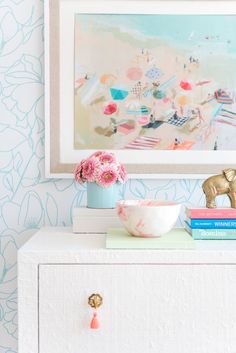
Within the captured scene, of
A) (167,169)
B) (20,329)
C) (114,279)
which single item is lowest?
(20,329)

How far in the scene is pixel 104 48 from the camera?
1554 millimetres

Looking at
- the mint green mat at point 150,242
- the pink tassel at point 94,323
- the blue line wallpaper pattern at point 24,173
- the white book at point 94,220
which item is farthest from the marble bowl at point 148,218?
the blue line wallpaper pattern at point 24,173

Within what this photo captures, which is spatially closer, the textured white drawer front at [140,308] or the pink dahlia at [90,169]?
the textured white drawer front at [140,308]

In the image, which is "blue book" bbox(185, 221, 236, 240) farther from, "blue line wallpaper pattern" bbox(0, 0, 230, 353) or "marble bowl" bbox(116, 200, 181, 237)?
"blue line wallpaper pattern" bbox(0, 0, 230, 353)

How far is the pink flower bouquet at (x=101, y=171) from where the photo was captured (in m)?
1.40

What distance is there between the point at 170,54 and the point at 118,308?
29.5 inches

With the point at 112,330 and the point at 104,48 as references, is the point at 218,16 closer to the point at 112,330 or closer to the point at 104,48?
the point at 104,48

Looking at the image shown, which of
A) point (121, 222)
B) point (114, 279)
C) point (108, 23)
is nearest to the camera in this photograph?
point (114, 279)

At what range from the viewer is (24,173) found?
1.58 meters

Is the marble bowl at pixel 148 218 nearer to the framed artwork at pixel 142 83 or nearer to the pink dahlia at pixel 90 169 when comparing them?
the pink dahlia at pixel 90 169

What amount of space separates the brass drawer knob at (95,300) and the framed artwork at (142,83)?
47 cm

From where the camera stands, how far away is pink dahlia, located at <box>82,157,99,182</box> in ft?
4.59

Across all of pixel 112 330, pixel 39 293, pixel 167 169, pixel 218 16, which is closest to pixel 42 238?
pixel 39 293

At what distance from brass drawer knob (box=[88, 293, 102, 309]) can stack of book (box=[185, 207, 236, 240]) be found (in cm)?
28
